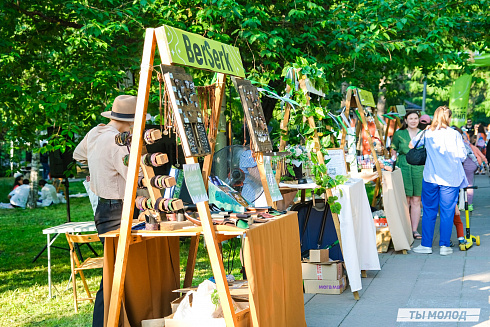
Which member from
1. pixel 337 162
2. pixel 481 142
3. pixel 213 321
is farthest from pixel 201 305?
pixel 481 142

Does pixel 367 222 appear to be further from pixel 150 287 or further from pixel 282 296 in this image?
pixel 150 287

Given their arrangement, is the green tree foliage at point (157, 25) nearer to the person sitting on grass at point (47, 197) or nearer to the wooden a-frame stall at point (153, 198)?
the wooden a-frame stall at point (153, 198)

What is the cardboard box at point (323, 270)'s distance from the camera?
5.45 m

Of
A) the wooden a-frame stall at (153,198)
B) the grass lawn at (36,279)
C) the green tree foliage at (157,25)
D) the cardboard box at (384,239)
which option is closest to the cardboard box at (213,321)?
the wooden a-frame stall at (153,198)

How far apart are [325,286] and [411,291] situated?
0.80m

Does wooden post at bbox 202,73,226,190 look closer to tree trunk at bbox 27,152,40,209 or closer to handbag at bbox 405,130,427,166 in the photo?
handbag at bbox 405,130,427,166

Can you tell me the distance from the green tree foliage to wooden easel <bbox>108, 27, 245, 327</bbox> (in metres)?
3.20

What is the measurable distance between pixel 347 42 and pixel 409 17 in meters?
0.93

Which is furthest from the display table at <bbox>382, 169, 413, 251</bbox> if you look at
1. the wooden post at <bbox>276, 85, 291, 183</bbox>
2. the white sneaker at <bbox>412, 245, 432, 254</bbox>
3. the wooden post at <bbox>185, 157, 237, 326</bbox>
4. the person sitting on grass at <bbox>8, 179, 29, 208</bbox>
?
the person sitting on grass at <bbox>8, 179, 29, 208</bbox>

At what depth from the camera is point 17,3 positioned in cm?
736

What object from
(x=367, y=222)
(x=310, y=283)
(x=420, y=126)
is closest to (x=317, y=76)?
(x=367, y=222)

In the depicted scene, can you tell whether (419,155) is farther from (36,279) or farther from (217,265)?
(36,279)

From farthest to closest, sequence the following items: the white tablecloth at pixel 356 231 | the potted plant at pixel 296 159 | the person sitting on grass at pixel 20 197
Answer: the person sitting on grass at pixel 20 197 → the potted plant at pixel 296 159 → the white tablecloth at pixel 356 231

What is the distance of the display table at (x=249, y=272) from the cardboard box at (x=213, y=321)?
0.11 metres
